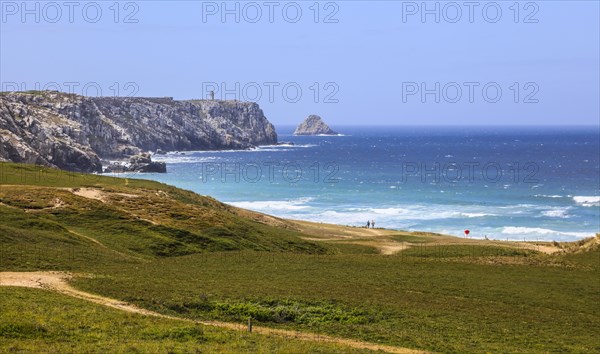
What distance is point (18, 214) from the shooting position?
54312mm

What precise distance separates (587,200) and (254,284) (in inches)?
4253

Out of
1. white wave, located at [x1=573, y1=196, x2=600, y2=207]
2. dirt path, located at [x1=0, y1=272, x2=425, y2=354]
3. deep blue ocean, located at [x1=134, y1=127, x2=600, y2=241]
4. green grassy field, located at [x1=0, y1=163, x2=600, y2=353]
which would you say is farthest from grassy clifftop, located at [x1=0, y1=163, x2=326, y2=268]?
white wave, located at [x1=573, y1=196, x2=600, y2=207]

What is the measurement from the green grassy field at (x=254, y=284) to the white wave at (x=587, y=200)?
64.2 m

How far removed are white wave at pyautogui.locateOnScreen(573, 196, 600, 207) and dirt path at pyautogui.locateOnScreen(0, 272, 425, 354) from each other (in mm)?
108389

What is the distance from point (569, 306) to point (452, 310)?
26.8 ft

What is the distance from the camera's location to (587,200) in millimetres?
130000

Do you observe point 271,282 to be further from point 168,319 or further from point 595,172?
point 595,172

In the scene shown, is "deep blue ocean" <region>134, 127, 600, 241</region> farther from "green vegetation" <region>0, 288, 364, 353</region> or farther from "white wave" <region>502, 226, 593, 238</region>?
"green vegetation" <region>0, 288, 364, 353</region>

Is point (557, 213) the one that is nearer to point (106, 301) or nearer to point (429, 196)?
point (429, 196)

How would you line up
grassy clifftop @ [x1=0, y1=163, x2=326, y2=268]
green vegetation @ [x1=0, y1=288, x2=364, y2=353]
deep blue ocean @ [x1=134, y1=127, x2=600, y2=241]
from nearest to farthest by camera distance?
green vegetation @ [x1=0, y1=288, x2=364, y2=353], grassy clifftop @ [x1=0, y1=163, x2=326, y2=268], deep blue ocean @ [x1=134, y1=127, x2=600, y2=241]

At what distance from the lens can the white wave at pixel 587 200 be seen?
410 ft

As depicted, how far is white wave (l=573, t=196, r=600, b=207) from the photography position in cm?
12506

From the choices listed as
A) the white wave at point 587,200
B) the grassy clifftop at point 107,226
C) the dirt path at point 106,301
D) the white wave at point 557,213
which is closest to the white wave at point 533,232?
the white wave at point 557,213

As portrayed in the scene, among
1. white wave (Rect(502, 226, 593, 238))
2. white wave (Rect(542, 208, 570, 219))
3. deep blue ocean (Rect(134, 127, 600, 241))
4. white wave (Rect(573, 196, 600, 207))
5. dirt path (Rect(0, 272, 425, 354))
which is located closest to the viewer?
dirt path (Rect(0, 272, 425, 354))
